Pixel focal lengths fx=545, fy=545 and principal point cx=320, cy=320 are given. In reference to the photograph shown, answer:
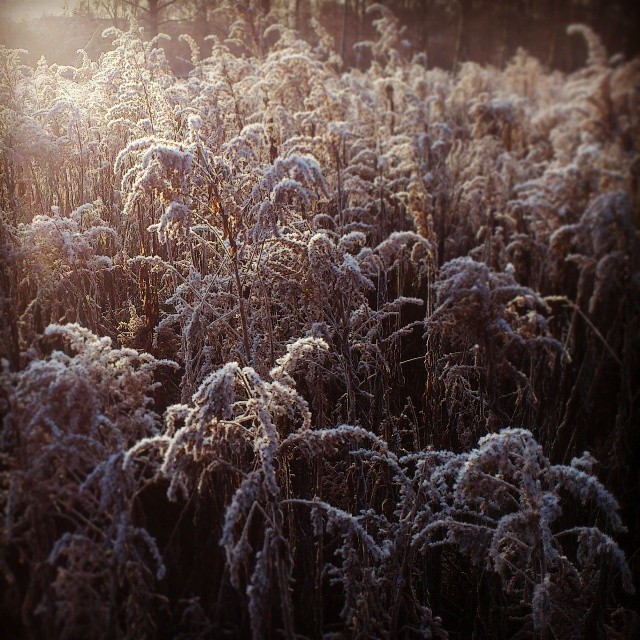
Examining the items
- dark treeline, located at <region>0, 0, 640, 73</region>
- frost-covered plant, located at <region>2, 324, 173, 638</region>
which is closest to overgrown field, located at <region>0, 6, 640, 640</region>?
frost-covered plant, located at <region>2, 324, 173, 638</region>

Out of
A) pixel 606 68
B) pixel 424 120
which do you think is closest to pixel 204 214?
pixel 606 68

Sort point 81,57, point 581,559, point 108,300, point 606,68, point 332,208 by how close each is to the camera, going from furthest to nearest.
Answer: point 81,57, point 332,208, point 108,300, point 606,68, point 581,559

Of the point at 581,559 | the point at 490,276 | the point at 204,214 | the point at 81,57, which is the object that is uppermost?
the point at 81,57

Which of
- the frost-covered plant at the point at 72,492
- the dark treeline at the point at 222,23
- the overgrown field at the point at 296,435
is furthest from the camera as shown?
the dark treeline at the point at 222,23

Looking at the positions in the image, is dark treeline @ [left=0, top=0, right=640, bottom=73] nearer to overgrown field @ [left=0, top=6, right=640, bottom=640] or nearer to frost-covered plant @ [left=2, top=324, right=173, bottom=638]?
overgrown field @ [left=0, top=6, right=640, bottom=640]

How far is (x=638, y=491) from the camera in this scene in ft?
8.24

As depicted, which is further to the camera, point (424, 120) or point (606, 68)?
point (424, 120)

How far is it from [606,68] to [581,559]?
5.69 feet

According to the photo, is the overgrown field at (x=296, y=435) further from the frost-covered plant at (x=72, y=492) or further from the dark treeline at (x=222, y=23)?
the dark treeline at (x=222, y=23)

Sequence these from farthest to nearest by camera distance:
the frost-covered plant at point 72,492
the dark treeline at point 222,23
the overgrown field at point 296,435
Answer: the dark treeline at point 222,23 < the overgrown field at point 296,435 < the frost-covered plant at point 72,492

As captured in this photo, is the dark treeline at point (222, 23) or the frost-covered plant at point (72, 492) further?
the dark treeline at point (222, 23)

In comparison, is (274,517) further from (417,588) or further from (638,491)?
(638,491)

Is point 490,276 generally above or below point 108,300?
above

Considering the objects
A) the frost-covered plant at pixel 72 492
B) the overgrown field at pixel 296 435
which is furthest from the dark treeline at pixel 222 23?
the frost-covered plant at pixel 72 492
